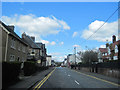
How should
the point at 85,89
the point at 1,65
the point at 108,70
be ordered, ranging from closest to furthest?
the point at 1,65 < the point at 85,89 < the point at 108,70

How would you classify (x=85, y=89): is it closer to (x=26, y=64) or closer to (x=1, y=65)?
(x=1, y=65)

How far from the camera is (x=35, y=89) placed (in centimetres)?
980

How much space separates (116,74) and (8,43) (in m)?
15.5

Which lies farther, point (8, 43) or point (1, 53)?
point (8, 43)

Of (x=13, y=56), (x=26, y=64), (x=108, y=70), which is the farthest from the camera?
(x=13, y=56)

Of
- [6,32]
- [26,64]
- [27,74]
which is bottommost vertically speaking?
[27,74]

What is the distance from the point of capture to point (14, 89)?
9156 millimetres

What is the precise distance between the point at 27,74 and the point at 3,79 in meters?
10.2

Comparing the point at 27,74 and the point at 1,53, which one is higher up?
the point at 1,53

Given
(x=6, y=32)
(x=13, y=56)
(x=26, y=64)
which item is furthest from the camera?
(x=13, y=56)

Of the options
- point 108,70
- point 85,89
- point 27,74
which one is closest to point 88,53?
point 108,70

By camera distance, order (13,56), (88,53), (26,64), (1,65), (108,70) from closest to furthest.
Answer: (1,65), (26,64), (108,70), (13,56), (88,53)

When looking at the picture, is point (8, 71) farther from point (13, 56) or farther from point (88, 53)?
point (88, 53)

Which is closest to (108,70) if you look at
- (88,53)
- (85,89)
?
(85,89)
